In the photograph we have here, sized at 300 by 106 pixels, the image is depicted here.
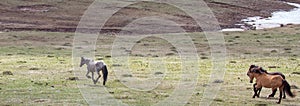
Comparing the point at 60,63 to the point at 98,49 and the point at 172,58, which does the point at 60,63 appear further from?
the point at 98,49

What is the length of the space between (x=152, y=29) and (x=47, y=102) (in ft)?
143

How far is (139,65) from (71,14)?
42834 mm

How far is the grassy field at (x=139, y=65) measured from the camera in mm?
22561

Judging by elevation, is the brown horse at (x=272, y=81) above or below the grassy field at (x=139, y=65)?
above

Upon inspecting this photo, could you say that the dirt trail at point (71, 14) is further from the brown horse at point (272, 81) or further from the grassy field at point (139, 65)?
the brown horse at point (272, 81)

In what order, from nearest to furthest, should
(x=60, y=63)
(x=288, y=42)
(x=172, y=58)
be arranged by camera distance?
(x=60, y=63), (x=172, y=58), (x=288, y=42)

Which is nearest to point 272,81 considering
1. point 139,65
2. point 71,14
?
point 139,65

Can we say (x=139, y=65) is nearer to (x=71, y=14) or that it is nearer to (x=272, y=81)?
(x=272, y=81)

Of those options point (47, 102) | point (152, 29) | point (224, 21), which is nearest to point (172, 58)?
point (47, 102)

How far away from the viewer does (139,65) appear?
34.7 metres

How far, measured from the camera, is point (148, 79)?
28.1 m

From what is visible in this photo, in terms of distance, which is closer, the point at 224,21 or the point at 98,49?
the point at 98,49

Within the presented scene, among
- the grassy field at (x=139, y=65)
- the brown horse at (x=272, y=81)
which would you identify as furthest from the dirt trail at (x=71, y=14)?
the brown horse at (x=272, y=81)

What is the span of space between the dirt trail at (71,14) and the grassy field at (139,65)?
26.4 ft
